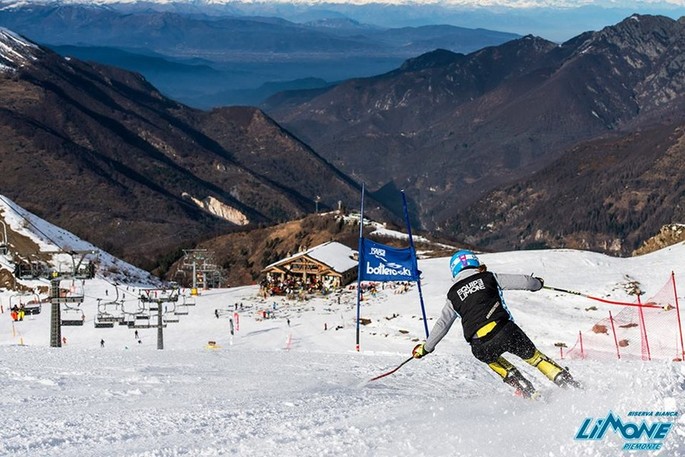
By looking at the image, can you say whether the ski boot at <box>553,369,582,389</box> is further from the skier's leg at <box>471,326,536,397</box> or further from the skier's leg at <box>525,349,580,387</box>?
the skier's leg at <box>471,326,536,397</box>

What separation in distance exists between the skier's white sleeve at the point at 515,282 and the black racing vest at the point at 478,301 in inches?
10.0

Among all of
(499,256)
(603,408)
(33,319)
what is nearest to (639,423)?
(603,408)

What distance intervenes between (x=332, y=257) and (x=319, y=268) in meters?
2.53

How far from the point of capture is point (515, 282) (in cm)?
1291

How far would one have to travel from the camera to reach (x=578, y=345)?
34.5 metres

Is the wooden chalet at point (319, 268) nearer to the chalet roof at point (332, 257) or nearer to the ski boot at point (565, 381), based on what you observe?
the chalet roof at point (332, 257)

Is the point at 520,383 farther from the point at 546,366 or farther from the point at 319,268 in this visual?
the point at 319,268

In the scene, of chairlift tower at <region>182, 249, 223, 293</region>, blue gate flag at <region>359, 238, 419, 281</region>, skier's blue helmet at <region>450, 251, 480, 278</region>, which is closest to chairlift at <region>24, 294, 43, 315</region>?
chairlift tower at <region>182, 249, 223, 293</region>

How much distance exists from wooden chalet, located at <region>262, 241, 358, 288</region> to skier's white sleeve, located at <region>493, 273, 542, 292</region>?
173ft

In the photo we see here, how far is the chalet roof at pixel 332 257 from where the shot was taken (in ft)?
227

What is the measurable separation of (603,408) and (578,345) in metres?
24.9

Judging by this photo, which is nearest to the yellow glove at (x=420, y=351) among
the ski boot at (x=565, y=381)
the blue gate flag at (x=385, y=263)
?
the ski boot at (x=565, y=381)

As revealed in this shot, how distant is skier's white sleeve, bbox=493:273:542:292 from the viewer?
12875 mm

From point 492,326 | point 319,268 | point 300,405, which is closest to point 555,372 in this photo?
point 492,326
